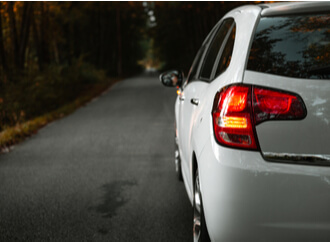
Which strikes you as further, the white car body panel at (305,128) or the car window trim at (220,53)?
the car window trim at (220,53)

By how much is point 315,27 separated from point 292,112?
59cm

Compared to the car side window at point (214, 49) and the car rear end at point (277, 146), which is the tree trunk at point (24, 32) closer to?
the car side window at point (214, 49)

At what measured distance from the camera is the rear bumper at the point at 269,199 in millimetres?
2248

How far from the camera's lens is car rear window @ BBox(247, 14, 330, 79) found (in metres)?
2.40

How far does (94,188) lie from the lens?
5.30 meters

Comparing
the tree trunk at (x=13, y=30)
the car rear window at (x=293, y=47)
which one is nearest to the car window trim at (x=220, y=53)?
the car rear window at (x=293, y=47)

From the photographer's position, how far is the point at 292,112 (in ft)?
7.62

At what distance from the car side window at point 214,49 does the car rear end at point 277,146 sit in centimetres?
88

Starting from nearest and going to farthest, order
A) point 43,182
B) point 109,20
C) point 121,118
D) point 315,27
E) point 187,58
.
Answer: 1. point 315,27
2. point 43,182
3. point 121,118
4. point 187,58
5. point 109,20

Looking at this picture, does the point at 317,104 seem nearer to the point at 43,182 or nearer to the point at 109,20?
the point at 43,182

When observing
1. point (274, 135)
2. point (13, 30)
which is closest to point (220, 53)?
point (274, 135)

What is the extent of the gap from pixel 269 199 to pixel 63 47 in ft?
113

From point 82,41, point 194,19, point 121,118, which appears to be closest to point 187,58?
point 194,19

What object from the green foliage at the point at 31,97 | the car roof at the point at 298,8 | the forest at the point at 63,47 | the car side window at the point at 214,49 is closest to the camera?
the car roof at the point at 298,8
